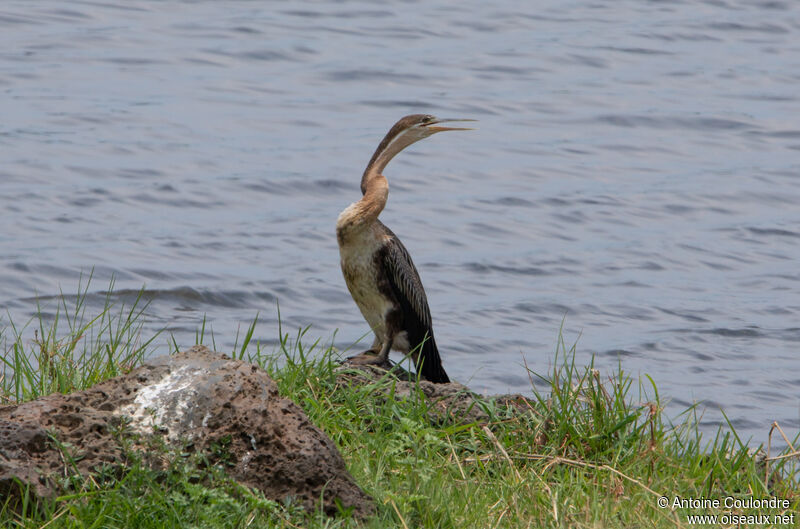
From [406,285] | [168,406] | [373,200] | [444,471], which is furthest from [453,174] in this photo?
[168,406]

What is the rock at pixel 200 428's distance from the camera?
11.4 feet

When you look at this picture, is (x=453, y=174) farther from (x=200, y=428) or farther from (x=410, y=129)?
(x=200, y=428)

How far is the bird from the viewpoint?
18.3ft

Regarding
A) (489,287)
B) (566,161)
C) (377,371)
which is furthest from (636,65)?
(377,371)

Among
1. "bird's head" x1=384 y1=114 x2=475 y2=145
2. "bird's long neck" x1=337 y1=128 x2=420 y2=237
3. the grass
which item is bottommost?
the grass

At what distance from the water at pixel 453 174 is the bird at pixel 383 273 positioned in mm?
757

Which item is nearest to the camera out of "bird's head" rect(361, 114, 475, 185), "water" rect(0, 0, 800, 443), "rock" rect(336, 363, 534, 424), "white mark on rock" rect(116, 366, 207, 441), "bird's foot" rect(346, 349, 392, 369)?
"white mark on rock" rect(116, 366, 207, 441)

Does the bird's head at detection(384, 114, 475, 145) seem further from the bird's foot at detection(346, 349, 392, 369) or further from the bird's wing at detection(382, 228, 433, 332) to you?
the bird's foot at detection(346, 349, 392, 369)

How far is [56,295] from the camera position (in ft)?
26.6

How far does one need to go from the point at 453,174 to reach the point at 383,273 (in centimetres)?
630

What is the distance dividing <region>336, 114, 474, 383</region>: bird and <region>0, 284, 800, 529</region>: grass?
85 cm

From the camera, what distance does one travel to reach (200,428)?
3539mm

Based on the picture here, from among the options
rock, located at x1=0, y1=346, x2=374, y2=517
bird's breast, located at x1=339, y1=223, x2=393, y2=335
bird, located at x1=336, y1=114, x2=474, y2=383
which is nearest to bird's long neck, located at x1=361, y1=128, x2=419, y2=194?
bird, located at x1=336, y1=114, x2=474, y2=383

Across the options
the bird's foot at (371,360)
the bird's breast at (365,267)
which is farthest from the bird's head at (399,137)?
the bird's foot at (371,360)
